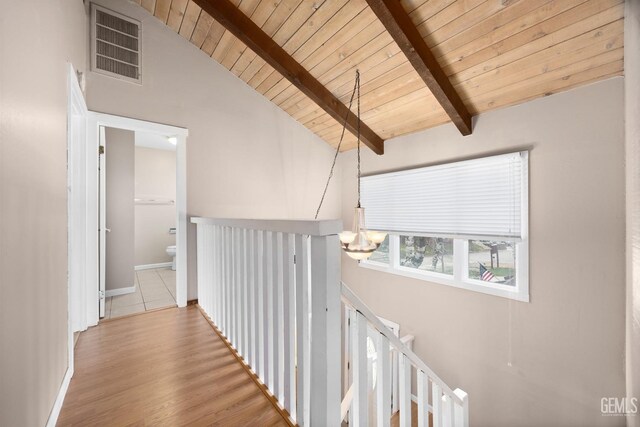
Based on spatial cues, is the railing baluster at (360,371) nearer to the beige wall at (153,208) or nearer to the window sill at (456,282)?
the window sill at (456,282)

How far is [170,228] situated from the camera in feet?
18.4

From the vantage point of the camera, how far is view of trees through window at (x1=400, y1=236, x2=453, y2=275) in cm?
322

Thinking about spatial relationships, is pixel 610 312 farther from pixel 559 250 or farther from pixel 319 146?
pixel 319 146

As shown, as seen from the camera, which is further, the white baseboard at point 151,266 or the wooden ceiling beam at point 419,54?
the white baseboard at point 151,266

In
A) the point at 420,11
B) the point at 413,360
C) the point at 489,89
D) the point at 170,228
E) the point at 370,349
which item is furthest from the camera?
the point at 170,228

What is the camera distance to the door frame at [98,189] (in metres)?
2.47

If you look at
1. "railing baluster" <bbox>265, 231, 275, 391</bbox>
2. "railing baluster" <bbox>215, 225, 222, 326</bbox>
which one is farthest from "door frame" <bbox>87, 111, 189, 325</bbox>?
"railing baluster" <bbox>265, 231, 275, 391</bbox>

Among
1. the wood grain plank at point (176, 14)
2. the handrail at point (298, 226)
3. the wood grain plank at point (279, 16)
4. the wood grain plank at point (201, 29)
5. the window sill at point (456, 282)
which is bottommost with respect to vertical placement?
the window sill at point (456, 282)

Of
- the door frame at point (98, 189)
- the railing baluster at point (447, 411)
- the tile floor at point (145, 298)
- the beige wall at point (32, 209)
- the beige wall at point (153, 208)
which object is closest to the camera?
the beige wall at point (32, 209)

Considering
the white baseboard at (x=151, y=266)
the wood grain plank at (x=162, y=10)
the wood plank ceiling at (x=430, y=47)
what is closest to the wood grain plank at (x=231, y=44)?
the wood plank ceiling at (x=430, y=47)

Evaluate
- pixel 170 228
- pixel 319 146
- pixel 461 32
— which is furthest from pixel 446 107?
pixel 170 228

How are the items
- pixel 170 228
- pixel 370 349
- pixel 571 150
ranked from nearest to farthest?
pixel 571 150 → pixel 370 349 → pixel 170 228

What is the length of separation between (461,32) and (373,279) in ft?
9.94

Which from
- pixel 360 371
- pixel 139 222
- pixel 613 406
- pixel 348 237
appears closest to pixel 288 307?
pixel 360 371
